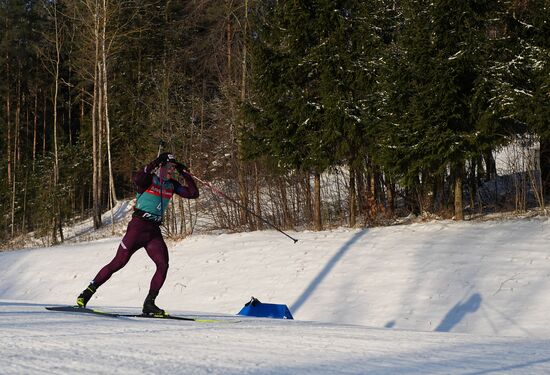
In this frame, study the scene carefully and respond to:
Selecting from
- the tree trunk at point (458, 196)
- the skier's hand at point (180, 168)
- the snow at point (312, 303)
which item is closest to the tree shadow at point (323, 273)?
the snow at point (312, 303)

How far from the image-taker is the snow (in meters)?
4.04

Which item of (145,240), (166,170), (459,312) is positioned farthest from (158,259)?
(459,312)

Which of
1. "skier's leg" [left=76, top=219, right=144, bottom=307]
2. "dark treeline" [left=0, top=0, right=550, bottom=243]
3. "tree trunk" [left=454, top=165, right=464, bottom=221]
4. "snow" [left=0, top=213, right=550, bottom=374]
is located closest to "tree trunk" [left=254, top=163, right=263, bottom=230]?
"dark treeline" [left=0, top=0, right=550, bottom=243]

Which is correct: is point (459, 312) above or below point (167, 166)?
below

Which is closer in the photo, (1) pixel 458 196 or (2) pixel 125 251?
(2) pixel 125 251

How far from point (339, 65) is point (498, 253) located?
636 cm

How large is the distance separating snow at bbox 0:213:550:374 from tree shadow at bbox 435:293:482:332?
0.03 metres

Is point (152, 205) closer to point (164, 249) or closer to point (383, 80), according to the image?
point (164, 249)

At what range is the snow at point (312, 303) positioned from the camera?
4.04 m

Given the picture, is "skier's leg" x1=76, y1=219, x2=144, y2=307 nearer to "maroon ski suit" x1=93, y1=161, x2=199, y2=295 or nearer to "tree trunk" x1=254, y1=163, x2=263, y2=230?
"maroon ski suit" x1=93, y1=161, x2=199, y2=295

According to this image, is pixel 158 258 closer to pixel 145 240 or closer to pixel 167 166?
pixel 145 240

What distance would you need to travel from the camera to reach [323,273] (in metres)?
13.1

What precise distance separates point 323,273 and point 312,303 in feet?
3.55

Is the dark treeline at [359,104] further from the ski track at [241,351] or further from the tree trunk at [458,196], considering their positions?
the ski track at [241,351]
